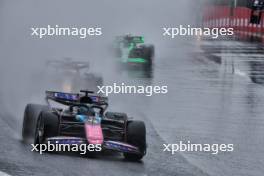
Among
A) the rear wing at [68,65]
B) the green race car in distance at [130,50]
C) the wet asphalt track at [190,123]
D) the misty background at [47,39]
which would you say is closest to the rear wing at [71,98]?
the wet asphalt track at [190,123]

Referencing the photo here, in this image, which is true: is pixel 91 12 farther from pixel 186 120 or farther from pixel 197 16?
pixel 197 16

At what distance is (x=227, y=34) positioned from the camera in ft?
145

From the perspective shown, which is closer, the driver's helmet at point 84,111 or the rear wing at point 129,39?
the driver's helmet at point 84,111

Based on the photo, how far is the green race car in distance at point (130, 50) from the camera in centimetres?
2719

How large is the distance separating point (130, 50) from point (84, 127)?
14.5 meters

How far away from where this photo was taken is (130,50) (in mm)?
27203

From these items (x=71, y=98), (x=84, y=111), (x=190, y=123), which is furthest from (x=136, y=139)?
(x=190, y=123)

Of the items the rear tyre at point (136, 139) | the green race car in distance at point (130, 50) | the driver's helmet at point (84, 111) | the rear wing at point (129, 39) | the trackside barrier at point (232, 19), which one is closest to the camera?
the rear tyre at point (136, 139)

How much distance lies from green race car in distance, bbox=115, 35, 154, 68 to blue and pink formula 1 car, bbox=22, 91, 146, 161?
1331 cm

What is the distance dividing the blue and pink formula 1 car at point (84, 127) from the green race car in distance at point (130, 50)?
524 inches

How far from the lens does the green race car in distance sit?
2719cm

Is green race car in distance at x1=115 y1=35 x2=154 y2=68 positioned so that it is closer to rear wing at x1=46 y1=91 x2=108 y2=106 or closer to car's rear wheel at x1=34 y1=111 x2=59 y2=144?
rear wing at x1=46 y1=91 x2=108 y2=106

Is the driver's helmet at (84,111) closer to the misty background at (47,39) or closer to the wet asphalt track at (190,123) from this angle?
the wet asphalt track at (190,123)

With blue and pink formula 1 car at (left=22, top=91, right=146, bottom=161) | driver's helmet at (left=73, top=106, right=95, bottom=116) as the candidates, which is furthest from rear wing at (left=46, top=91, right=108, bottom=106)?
driver's helmet at (left=73, top=106, right=95, bottom=116)
